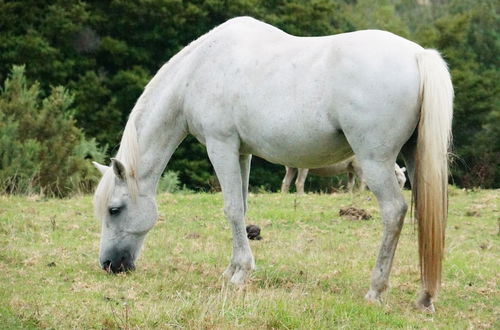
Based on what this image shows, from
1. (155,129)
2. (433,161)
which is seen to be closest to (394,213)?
(433,161)

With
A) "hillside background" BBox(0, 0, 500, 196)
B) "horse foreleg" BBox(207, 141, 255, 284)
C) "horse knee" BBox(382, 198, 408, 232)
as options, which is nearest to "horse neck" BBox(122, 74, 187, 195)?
"horse foreleg" BBox(207, 141, 255, 284)

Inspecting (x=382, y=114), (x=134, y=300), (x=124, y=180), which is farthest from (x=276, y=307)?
(x=124, y=180)

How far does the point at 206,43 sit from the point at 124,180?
5.04ft

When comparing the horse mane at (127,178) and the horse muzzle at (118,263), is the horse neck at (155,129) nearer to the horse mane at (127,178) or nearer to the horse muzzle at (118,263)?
the horse mane at (127,178)

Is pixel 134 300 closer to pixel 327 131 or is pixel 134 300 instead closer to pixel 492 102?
pixel 327 131

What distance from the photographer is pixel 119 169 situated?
6867 millimetres

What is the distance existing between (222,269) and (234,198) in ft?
2.73

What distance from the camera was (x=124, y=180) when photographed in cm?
700

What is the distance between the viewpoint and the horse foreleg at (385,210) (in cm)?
559

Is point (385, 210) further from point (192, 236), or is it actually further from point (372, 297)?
point (192, 236)

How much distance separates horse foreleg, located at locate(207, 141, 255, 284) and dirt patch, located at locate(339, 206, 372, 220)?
3.78 metres

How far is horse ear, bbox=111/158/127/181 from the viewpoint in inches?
265

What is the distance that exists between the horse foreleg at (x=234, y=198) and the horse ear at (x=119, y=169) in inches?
33.5

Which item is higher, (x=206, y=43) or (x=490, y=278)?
(x=206, y=43)
